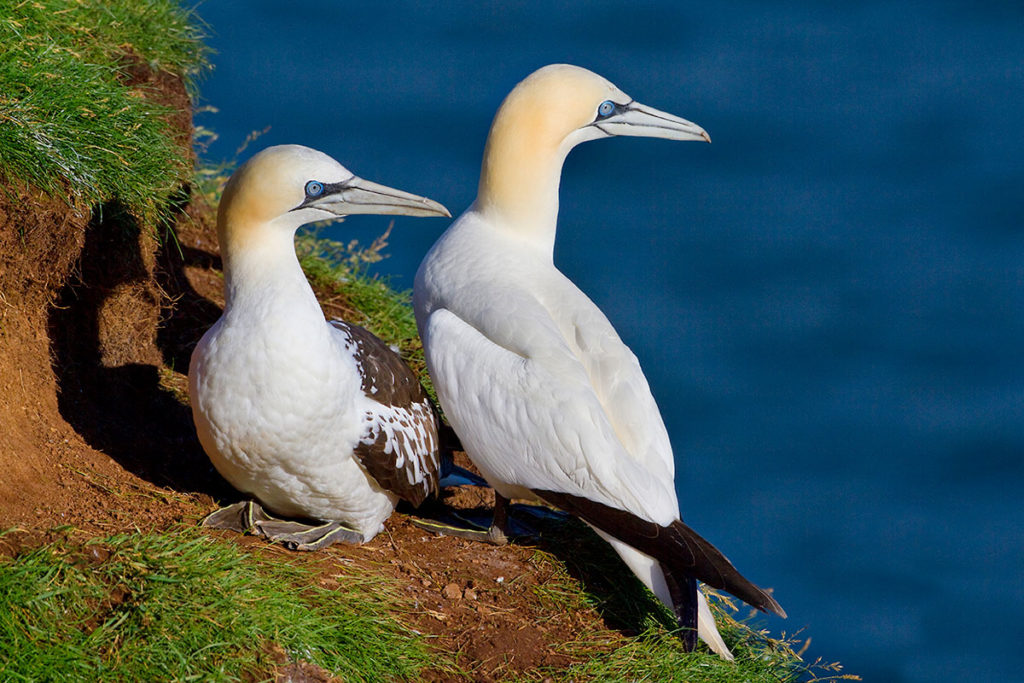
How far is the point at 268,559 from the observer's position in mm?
4320

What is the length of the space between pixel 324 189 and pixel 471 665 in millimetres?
1803

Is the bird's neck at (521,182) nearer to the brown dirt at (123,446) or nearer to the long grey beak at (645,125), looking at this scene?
the long grey beak at (645,125)

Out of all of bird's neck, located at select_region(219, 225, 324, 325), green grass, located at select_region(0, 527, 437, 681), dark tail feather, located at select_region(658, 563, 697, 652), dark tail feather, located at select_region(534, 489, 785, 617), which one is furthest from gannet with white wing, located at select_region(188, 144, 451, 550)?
dark tail feather, located at select_region(658, 563, 697, 652)

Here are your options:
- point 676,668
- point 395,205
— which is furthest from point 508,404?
point 676,668

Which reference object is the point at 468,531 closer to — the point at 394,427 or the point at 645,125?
the point at 394,427

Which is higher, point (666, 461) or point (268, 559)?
point (666, 461)

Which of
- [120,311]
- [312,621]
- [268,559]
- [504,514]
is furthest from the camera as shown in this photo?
[120,311]

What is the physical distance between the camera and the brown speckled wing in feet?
15.4

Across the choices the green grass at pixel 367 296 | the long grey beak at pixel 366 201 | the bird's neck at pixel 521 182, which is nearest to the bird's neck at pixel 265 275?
the long grey beak at pixel 366 201

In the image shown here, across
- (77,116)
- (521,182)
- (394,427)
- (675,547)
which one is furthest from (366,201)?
(675,547)

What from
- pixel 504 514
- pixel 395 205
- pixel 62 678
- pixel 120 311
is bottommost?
pixel 62 678

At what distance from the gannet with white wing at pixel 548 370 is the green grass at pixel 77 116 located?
1.38m

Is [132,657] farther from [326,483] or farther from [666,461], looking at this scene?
[666,461]

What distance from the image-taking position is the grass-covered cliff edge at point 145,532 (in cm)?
384
